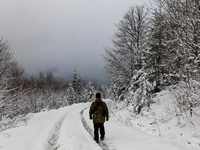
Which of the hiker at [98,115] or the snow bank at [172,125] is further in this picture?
the hiker at [98,115]

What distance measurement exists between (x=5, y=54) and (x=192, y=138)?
12159mm

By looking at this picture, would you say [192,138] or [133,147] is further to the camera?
[192,138]

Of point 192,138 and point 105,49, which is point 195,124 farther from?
point 105,49

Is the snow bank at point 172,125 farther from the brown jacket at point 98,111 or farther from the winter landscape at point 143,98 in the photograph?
the brown jacket at point 98,111

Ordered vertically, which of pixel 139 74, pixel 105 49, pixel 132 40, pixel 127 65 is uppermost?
pixel 132 40

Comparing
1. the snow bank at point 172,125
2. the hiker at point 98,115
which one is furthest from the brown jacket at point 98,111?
the snow bank at point 172,125

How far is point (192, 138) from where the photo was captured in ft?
18.1

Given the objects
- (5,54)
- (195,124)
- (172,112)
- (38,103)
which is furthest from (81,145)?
(38,103)

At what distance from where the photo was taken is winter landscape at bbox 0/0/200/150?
5.40 m

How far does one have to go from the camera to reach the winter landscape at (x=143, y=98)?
213 inches

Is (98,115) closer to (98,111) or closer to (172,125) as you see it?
(98,111)

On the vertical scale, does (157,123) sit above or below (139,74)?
below

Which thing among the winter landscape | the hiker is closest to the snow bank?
the winter landscape

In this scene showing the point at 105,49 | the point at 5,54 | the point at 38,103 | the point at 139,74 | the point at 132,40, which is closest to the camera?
the point at 5,54
